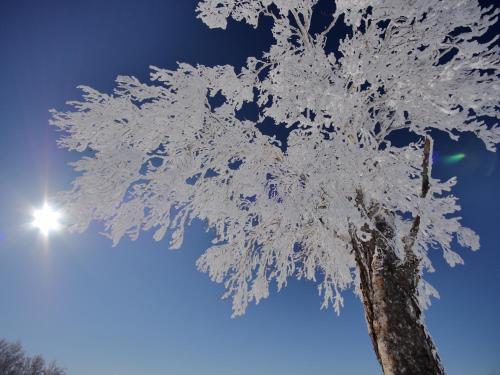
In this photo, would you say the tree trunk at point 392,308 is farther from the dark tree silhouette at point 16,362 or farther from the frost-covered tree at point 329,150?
the dark tree silhouette at point 16,362

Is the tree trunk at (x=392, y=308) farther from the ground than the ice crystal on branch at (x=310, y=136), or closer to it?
closer to it

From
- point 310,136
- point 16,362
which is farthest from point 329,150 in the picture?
point 16,362

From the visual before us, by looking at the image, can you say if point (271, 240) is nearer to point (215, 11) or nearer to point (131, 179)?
point (131, 179)

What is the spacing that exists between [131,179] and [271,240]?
10.3ft

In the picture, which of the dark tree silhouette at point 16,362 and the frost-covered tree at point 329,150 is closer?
the frost-covered tree at point 329,150

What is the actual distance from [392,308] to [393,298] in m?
0.14

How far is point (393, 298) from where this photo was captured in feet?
14.2

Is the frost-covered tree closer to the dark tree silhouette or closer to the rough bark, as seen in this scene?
the rough bark

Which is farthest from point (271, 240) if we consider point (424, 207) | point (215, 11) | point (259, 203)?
point (215, 11)

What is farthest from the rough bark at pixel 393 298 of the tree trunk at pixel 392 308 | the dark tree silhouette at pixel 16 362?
the dark tree silhouette at pixel 16 362

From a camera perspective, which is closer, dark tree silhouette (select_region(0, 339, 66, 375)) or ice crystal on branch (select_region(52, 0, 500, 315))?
ice crystal on branch (select_region(52, 0, 500, 315))

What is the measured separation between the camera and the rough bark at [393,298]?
393cm

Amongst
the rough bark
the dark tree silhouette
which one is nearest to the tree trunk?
the rough bark

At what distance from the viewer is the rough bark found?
12.9 ft
